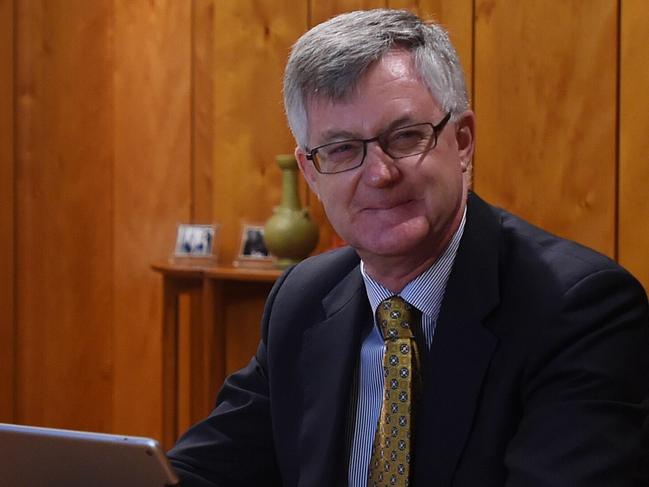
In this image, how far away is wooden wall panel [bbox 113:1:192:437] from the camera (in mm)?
3572

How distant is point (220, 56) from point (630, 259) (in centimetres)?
159

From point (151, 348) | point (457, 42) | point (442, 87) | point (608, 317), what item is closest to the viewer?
point (608, 317)

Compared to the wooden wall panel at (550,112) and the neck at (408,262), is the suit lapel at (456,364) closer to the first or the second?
the neck at (408,262)

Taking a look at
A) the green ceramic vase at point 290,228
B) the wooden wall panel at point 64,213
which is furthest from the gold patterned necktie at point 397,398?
the wooden wall panel at point 64,213

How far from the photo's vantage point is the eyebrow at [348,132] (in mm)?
1497

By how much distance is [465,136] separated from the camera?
5.25ft

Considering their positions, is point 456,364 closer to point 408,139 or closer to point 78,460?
point 408,139

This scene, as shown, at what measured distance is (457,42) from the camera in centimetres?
294

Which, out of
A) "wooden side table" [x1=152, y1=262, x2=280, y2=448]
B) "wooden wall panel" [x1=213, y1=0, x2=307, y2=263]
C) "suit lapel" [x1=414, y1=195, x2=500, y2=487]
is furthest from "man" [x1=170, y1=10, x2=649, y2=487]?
"wooden wall panel" [x1=213, y1=0, x2=307, y2=263]

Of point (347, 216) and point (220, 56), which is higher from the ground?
point (220, 56)

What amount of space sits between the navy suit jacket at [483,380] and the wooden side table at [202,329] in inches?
54.3

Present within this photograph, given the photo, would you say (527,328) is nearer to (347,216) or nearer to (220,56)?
(347,216)

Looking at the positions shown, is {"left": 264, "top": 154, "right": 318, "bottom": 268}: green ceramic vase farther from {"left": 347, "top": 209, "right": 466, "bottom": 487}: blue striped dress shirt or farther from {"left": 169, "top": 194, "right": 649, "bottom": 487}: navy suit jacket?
{"left": 347, "top": 209, "right": 466, "bottom": 487}: blue striped dress shirt

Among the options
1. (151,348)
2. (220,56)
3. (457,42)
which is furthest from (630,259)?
(151,348)
